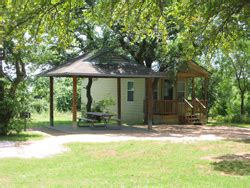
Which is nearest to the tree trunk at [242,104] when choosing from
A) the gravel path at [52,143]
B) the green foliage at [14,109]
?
the gravel path at [52,143]

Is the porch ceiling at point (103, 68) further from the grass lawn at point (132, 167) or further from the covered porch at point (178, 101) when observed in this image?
the grass lawn at point (132, 167)

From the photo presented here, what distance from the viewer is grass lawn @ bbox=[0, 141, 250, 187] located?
8.36m

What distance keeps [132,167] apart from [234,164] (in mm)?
2762

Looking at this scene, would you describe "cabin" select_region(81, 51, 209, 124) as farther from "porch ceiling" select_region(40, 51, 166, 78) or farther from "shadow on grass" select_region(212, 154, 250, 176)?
"shadow on grass" select_region(212, 154, 250, 176)

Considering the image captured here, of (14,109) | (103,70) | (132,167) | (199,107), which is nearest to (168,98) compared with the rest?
(199,107)

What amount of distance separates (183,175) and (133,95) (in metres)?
18.6

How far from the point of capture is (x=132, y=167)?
1007cm

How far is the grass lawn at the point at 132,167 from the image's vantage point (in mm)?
8359

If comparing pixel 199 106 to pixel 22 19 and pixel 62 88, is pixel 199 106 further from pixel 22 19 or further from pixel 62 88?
pixel 22 19

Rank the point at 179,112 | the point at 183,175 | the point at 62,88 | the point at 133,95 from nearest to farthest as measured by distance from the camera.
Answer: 1. the point at 183,175
2. the point at 179,112
3. the point at 133,95
4. the point at 62,88

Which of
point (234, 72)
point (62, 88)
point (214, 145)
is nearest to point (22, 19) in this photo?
point (214, 145)

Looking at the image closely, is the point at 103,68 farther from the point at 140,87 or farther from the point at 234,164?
the point at 234,164

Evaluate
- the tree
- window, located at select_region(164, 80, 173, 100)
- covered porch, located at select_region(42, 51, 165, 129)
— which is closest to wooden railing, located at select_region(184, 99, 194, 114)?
window, located at select_region(164, 80, 173, 100)

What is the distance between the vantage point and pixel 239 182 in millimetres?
8531
